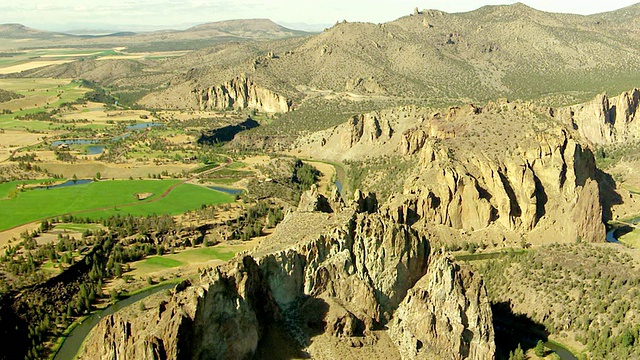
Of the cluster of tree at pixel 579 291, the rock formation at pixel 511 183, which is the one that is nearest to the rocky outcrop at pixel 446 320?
the cluster of tree at pixel 579 291

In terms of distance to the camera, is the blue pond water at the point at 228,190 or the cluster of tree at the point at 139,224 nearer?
the cluster of tree at the point at 139,224

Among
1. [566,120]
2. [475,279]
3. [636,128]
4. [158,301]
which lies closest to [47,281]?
[158,301]

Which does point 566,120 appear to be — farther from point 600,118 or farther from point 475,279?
point 475,279

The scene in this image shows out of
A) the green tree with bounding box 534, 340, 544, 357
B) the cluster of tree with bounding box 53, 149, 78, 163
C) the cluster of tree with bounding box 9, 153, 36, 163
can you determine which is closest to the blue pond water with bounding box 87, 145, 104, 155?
the cluster of tree with bounding box 53, 149, 78, 163

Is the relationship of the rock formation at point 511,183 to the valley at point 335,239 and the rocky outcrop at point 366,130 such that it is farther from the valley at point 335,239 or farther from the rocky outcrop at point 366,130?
the rocky outcrop at point 366,130

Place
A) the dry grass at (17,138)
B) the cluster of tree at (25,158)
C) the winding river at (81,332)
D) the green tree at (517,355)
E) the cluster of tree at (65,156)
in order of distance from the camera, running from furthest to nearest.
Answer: the dry grass at (17,138) → the cluster of tree at (65,156) → the cluster of tree at (25,158) → the winding river at (81,332) → the green tree at (517,355)

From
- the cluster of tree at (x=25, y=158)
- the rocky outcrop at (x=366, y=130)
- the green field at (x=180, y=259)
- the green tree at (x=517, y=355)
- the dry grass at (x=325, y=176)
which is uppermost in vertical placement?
the rocky outcrop at (x=366, y=130)
